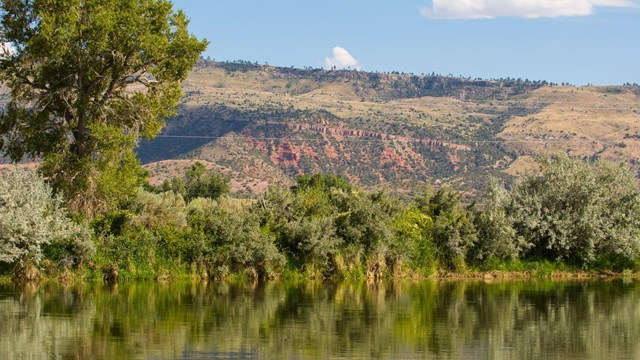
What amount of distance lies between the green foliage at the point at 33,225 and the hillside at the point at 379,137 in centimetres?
7401

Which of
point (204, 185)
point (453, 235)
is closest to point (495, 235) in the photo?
point (453, 235)

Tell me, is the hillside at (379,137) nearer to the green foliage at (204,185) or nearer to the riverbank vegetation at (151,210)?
the green foliage at (204,185)

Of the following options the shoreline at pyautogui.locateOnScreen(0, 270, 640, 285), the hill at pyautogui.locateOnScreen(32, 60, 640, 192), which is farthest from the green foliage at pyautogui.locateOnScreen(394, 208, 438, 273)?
the hill at pyautogui.locateOnScreen(32, 60, 640, 192)

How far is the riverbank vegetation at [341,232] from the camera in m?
38.1

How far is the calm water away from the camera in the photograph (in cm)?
2297

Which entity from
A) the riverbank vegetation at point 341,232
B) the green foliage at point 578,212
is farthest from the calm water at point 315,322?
the green foliage at point 578,212

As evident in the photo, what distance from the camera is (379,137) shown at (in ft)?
465

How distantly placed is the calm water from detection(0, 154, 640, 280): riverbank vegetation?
1955 millimetres

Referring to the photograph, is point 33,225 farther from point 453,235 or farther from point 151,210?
point 453,235

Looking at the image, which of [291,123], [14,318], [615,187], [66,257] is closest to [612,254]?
[615,187]

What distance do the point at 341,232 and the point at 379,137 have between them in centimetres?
9889

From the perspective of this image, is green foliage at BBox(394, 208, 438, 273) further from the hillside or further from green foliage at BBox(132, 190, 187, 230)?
the hillside

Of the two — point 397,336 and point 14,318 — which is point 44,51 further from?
point 397,336

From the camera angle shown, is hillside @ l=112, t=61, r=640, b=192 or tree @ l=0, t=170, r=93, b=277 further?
hillside @ l=112, t=61, r=640, b=192
